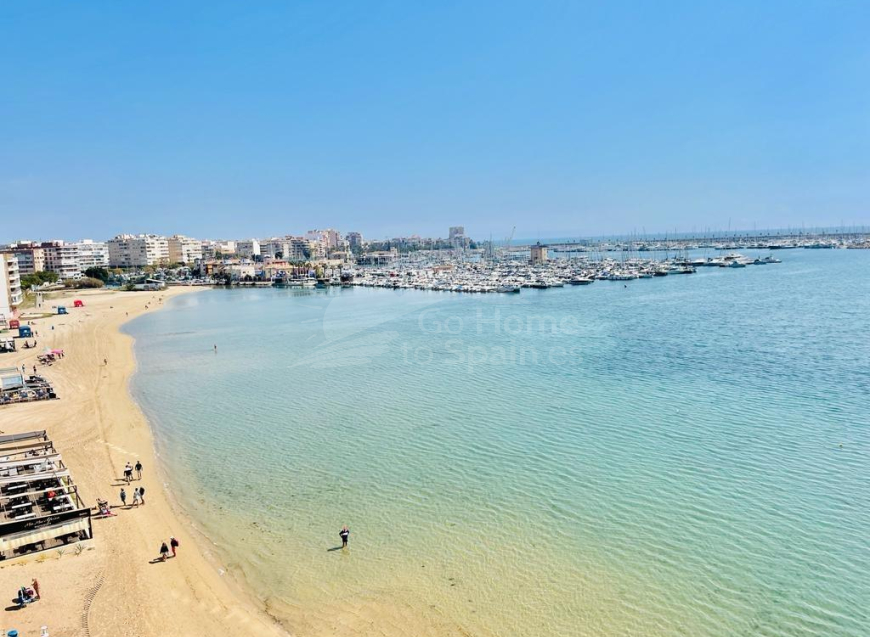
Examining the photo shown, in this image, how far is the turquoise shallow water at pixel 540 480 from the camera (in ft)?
23.4

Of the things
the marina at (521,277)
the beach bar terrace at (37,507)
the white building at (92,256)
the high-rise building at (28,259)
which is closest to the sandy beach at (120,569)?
the beach bar terrace at (37,507)

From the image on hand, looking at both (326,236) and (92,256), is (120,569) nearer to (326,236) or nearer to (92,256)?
(92,256)

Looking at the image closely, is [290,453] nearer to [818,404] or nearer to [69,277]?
[818,404]

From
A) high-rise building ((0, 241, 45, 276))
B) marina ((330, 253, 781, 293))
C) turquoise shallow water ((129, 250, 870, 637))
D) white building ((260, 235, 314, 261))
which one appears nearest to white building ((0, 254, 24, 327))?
turquoise shallow water ((129, 250, 870, 637))

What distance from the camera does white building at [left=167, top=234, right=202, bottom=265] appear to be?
100 meters

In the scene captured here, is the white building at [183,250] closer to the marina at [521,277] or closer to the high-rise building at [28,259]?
the high-rise building at [28,259]

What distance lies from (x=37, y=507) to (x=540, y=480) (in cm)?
864

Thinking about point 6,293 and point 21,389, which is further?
point 6,293

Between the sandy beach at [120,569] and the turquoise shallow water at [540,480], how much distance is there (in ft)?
1.55

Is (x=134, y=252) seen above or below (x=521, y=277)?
above

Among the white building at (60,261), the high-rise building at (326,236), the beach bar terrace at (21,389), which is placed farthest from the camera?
the high-rise building at (326,236)

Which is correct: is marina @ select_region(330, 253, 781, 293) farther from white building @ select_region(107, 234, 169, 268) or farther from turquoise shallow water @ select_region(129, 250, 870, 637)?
white building @ select_region(107, 234, 169, 268)

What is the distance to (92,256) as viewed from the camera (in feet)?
299

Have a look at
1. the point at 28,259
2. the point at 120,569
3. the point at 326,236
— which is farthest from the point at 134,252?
the point at 120,569
